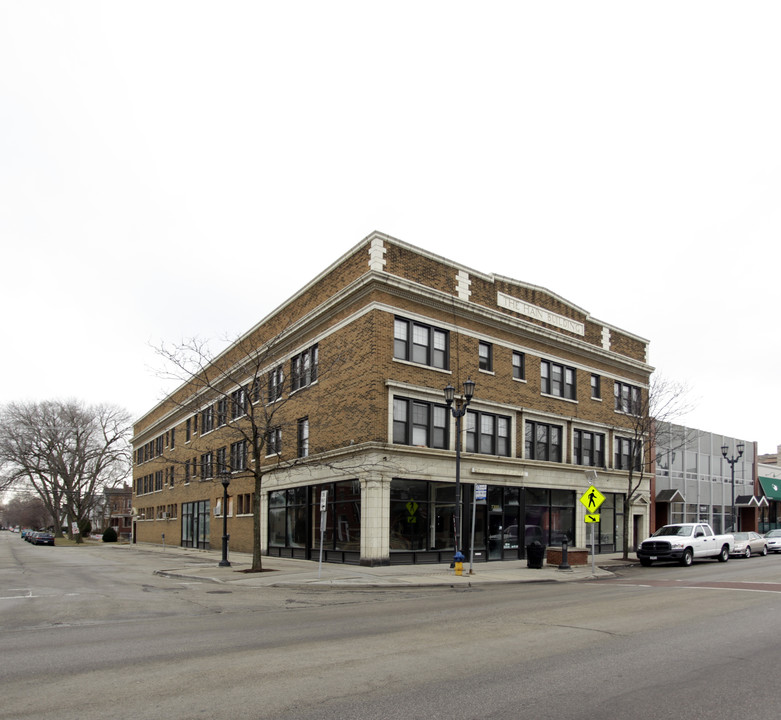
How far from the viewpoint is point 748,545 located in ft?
113

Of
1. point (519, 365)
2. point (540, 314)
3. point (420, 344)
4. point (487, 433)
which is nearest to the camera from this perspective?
point (420, 344)

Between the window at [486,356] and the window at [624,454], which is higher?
the window at [486,356]

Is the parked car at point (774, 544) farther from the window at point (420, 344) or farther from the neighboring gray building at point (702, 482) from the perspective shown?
the window at point (420, 344)

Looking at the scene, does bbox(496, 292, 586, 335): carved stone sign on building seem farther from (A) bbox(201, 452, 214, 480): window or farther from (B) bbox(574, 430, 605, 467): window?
(A) bbox(201, 452, 214, 480): window

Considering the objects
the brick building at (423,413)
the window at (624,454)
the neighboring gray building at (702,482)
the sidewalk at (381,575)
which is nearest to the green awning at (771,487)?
the neighboring gray building at (702,482)

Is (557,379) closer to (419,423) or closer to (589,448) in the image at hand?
(589,448)

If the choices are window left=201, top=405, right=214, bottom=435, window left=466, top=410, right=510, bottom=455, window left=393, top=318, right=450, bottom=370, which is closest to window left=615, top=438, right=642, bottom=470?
window left=466, top=410, right=510, bottom=455

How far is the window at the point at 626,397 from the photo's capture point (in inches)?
1432

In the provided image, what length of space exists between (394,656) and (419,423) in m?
17.6

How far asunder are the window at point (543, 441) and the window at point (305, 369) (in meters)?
9.85

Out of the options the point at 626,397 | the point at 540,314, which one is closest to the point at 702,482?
the point at 626,397

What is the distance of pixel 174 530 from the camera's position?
52.1 metres

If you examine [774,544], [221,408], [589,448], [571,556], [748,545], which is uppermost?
[221,408]

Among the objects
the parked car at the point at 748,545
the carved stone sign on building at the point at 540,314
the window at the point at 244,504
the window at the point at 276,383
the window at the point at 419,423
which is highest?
the carved stone sign on building at the point at 540,314
